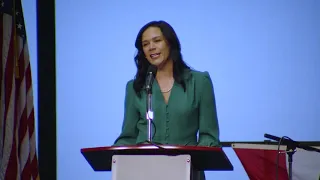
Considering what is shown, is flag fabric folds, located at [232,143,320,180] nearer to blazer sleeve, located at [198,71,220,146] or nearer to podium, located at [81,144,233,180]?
blazer sleeve, located at [198,71,220,146]

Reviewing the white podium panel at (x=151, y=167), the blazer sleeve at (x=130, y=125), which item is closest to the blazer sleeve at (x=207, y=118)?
the blazer sleeve at (x=130, y=125)

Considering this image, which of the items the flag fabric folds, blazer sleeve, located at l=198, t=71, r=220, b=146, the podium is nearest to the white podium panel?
the podium

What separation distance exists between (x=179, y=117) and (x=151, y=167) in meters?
0.72

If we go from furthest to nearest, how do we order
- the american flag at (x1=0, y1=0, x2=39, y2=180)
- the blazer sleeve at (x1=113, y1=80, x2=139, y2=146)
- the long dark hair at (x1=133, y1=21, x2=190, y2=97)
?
the american flag at (x1=0, y1=0, x2=39, y2=180), the long dark hair at (x1=133, y1=21, x2=190, y2=97), the blazer sleeve at (x1=113, y1=80, x2=139, y2=146)

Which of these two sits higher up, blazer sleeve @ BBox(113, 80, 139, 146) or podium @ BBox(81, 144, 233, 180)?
blazer sleeve @ BBox(113, 80, 139, 146)

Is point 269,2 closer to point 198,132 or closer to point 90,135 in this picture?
point 198,132

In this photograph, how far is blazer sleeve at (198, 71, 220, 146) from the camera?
10.6ft

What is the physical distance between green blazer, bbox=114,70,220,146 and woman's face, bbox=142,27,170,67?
9.2 inches

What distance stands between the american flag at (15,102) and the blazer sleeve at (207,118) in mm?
1667

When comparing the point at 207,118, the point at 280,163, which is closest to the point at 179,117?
the point at 207,118

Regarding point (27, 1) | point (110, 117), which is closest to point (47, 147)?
point (110, 117)

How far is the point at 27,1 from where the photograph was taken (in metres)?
4.93

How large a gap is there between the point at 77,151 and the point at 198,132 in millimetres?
1612

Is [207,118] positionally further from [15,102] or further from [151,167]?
[15,102]
